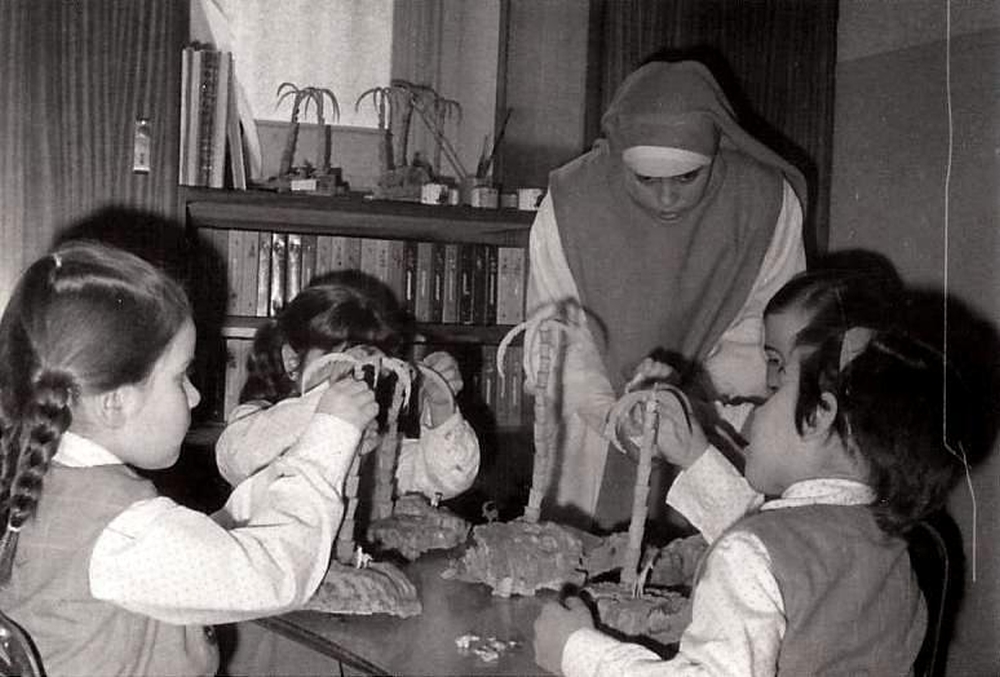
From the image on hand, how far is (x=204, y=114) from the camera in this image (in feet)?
8.37

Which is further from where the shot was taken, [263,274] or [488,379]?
[488,379]

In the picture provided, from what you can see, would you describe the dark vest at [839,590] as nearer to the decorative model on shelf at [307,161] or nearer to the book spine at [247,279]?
the decorative model on shelf at [307,161]

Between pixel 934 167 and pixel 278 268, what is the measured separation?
1.69m

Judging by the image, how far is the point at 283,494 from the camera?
1221 millimetres

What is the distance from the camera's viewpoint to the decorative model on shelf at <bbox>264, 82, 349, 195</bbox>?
2686 mm

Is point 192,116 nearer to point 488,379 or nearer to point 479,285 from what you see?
point 479,285

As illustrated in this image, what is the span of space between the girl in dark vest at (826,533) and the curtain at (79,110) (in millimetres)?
1624

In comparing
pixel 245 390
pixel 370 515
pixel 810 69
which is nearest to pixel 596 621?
pixel 370 515

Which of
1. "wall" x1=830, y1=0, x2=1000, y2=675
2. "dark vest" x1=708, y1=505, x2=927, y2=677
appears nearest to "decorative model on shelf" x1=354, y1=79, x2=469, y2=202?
"wall" x1=830, y1=0, x2=1000, y2=675

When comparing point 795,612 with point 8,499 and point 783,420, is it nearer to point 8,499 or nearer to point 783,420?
point 783,420

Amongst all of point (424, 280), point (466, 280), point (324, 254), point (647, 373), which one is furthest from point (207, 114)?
point (647, 373)

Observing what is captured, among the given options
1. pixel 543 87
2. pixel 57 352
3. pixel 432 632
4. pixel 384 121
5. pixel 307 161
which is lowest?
pixel 432 632

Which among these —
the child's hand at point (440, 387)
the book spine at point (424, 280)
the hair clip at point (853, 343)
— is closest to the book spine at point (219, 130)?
the book spine at point (424, 280)

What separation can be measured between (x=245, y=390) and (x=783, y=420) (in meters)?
1.69
